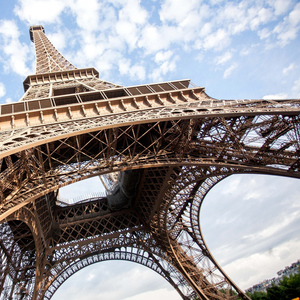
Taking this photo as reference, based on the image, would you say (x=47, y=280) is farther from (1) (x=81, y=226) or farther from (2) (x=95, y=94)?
(2) (x=95, y=94)

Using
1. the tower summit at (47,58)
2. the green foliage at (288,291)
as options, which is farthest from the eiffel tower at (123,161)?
the green foliage at (288,291)

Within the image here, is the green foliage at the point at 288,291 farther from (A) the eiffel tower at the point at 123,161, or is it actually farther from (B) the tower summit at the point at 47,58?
(B) the tower summit at the point at 47,58

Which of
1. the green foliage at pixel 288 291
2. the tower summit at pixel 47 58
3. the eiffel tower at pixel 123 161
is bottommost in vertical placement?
the green foliage at pixel 288 291

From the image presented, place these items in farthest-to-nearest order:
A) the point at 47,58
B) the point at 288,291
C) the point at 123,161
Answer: the point at 47,58
the point at 288,291
the point at 123,161

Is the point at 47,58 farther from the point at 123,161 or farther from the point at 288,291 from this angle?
the point at 288,291

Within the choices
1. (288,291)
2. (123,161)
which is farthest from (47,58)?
(288,291)

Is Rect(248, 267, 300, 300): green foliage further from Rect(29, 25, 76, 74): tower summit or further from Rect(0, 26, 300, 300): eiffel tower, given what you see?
Rect(29, 25, 76, 74): tower summit

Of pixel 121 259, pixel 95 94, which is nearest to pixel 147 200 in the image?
pixel 121 259

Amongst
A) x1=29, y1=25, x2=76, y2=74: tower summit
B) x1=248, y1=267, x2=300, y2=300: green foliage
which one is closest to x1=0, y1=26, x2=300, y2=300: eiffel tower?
x1=29, y1=25, x2=76, y2=74: tower summit

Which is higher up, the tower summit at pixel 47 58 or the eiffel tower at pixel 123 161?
the tower summit at pixel 47 58
